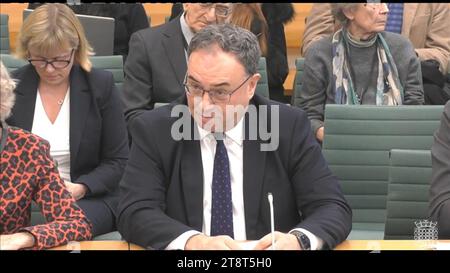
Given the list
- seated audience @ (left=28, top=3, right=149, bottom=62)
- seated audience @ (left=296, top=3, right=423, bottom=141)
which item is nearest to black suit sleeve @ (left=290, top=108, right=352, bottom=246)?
seated audience @ (left=296, top=3, right=423, bottom=141)

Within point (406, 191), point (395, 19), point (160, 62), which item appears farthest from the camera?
point (395, 19)

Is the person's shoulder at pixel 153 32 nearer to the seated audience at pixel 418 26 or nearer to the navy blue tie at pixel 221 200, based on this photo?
the seated audience at pixel 418 26

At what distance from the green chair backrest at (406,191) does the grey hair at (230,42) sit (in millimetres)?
980

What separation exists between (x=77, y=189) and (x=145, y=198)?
108 cm

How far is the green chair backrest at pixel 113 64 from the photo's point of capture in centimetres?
473

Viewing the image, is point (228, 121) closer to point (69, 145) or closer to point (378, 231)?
point (69, 145)

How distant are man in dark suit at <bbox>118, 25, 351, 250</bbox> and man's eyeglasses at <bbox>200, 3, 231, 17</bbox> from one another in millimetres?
1718

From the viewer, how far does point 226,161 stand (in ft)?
9.59

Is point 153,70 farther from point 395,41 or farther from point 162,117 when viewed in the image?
point 162,117

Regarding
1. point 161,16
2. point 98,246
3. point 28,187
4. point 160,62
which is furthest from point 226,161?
point 161,16

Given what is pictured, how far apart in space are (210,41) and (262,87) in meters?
1.87

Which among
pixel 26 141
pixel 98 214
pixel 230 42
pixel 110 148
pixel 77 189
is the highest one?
pixel 230 42
